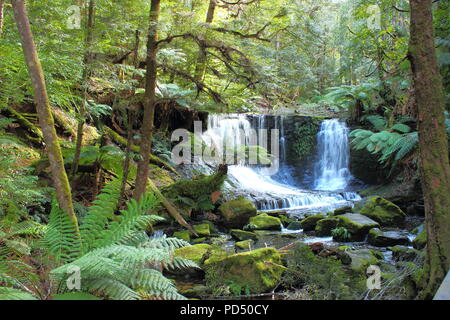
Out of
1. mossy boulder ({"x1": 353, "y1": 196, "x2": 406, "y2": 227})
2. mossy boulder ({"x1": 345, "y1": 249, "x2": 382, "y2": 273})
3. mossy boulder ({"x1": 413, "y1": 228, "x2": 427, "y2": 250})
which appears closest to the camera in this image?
mossy boulder ({"x1": 345, "y1": 249, "x2": 382, "y2": 273})

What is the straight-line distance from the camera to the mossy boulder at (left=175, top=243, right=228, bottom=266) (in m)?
5.18

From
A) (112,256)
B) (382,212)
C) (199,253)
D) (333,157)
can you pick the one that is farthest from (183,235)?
(333,157)

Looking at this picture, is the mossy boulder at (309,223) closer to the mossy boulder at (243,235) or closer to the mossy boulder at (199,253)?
the mossy boulder at (243,235)

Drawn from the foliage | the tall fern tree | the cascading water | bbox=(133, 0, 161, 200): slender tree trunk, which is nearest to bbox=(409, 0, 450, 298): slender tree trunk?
the foliage

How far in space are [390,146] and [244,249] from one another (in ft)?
20.6

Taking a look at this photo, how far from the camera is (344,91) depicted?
45.2 ft

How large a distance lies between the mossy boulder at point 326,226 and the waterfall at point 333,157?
553cm

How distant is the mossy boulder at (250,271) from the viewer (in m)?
4.25

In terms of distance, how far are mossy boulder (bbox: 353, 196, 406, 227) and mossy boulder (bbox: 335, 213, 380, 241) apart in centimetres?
83

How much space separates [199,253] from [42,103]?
135 inches

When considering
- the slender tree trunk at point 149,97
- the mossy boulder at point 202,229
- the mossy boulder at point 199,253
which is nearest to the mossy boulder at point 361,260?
the mossy boulder at point 199,253

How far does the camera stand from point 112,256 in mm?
2955

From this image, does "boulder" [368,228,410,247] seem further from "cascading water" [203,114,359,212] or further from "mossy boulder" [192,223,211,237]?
"mossy boulder" [192,223,211,237]
